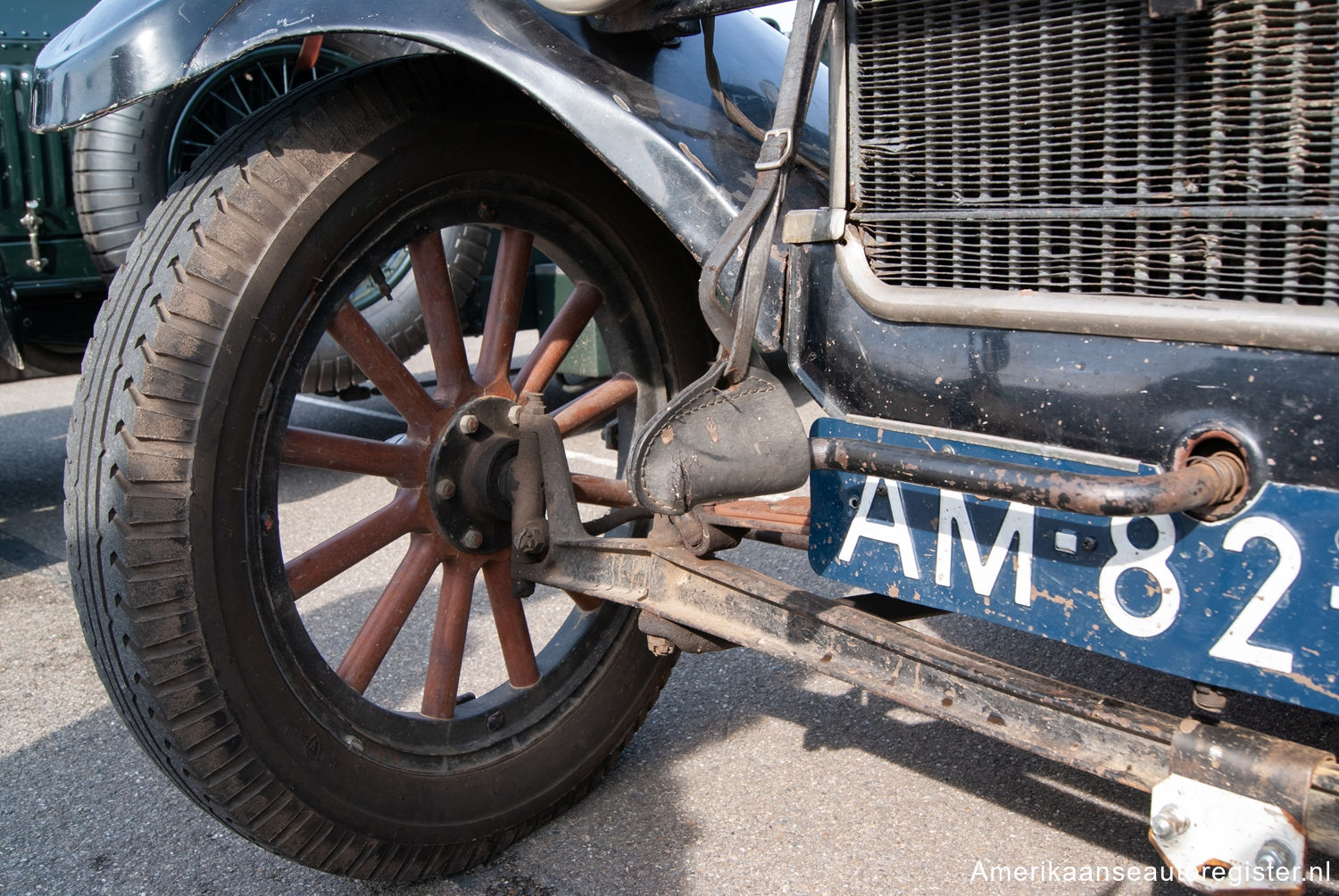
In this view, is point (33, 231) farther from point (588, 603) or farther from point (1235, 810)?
point (1235, 810)

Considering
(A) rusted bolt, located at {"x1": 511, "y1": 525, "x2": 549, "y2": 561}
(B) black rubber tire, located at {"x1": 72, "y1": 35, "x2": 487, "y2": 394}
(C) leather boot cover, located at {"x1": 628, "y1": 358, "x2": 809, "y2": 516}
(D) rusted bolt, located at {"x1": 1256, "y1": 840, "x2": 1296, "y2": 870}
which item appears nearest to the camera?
(D) rusted bolt, located at {"x1": 1256, "y1": 840, "x2": 1296, "y2": 870}

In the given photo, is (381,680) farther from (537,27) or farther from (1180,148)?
(1180,148)

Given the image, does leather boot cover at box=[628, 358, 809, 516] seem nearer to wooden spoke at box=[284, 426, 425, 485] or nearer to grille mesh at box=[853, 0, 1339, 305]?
grille mesh at box=[853, 0, 1339, 305]

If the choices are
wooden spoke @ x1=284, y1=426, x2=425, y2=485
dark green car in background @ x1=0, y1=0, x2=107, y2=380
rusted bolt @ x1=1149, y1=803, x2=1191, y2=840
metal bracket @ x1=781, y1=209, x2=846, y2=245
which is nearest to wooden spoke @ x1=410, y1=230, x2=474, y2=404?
wooden spoke @ x1=284, y1=426, x2=425, y2=485

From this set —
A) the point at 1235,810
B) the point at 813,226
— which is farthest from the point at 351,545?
the point at 1235,810

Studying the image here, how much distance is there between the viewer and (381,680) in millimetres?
2850

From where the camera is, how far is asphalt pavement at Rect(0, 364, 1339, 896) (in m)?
2.01

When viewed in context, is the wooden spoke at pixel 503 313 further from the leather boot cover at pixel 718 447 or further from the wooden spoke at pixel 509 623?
the leather boot cover at pixel 718 447

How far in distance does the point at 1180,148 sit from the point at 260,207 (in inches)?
50.8

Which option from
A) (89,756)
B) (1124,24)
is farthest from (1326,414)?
(89,756)

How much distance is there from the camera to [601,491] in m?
2.38

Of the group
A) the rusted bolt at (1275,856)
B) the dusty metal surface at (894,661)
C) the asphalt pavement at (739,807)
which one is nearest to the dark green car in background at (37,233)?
the asphalt pavement at (739,807)

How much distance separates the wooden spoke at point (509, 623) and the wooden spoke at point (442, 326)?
0.34 m

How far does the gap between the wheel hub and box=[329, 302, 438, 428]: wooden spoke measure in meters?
0.06
